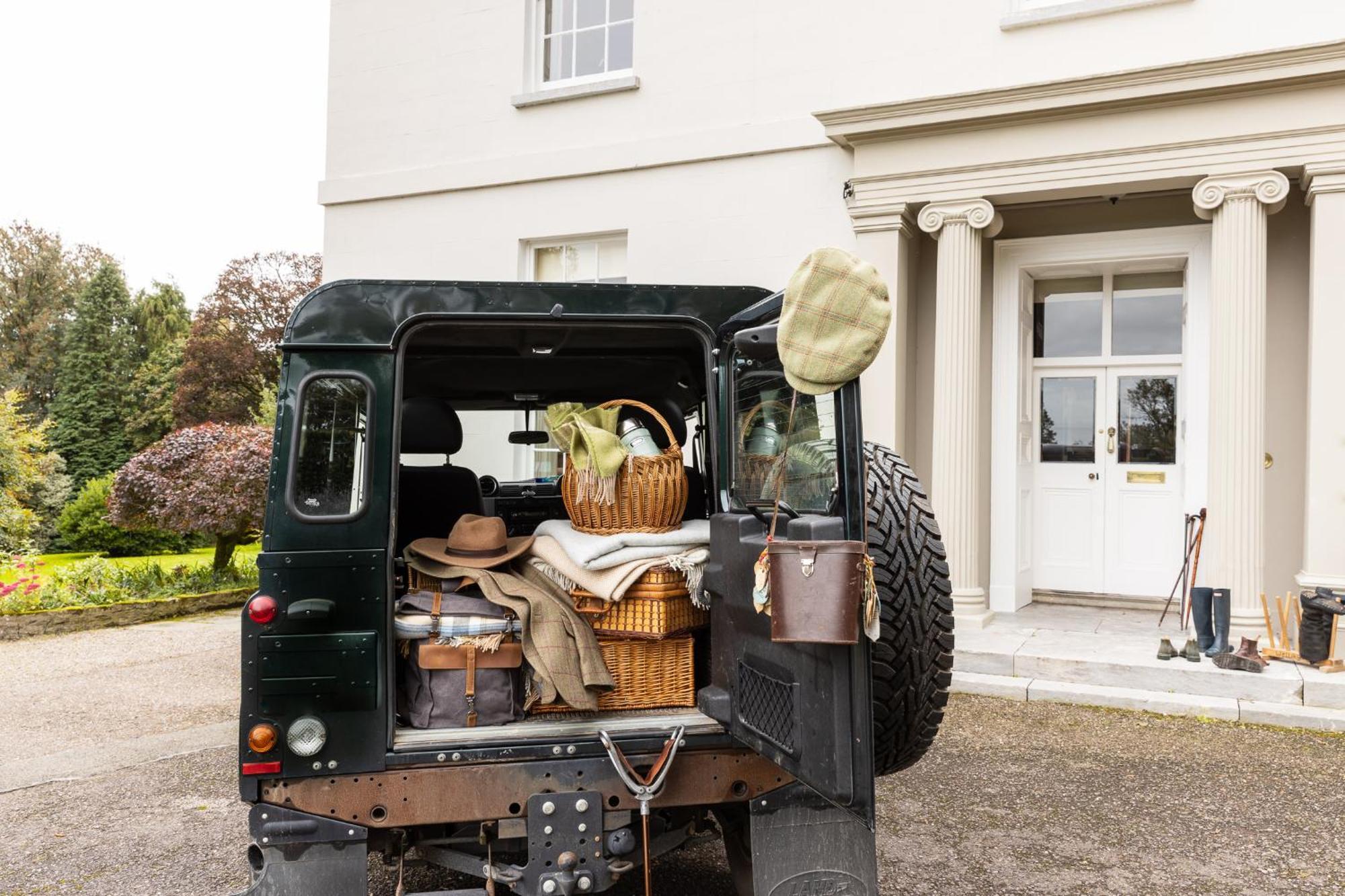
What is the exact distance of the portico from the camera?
6566 millimetres

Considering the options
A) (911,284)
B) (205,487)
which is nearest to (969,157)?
(911,284)

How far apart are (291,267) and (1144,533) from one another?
30449 millimetres

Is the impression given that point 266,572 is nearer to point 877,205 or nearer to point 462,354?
point 462,354

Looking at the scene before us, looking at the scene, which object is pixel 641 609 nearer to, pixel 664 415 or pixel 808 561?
pixel 808 561

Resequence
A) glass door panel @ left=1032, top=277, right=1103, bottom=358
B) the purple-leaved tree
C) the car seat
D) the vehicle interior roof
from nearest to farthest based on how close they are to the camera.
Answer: the vehicle interior roof < the car seat < glass door panel @ left=1032, top=277, right=1103, bottom=358 < the purple-leaved tree

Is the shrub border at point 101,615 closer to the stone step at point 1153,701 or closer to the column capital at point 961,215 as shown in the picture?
the stone step at point 1153,701

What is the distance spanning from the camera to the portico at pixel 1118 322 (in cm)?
657

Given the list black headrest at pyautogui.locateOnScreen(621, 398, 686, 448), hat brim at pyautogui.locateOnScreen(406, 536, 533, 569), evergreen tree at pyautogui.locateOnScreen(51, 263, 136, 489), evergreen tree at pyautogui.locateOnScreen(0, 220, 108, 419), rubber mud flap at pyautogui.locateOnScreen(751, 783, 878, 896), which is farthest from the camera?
evergreen tree at pyautogui.locateOnScreen(0, 220, 108, 419)

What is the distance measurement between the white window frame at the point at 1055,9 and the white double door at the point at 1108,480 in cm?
296

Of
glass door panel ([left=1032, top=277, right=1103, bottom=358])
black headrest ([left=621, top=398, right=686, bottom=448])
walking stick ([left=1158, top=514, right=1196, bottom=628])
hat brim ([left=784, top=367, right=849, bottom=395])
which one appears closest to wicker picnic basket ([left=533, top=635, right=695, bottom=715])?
hat brim ([left=784, top=367, right=849, bottom=395])

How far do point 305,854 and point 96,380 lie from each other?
30.3 m

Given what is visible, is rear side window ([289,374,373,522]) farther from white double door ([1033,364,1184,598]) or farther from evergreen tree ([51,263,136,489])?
evergreen tree ([51,263,136,489])

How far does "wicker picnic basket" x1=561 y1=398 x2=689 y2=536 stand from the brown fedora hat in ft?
0.81

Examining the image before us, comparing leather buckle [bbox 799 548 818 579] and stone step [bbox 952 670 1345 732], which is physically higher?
leather buckle [bbox 799 548 818 579]
